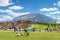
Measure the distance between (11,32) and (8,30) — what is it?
0.06m

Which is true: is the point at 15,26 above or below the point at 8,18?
below

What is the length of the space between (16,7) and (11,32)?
1.47 feet

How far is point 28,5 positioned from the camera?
2254 millimetres

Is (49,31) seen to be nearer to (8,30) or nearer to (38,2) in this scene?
(38,2)

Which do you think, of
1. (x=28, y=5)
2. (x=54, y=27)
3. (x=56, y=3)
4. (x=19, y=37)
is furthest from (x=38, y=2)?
(x=19, y=37)

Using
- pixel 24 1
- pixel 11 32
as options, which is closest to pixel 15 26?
pixel 11 32

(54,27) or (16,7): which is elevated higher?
(16,7)

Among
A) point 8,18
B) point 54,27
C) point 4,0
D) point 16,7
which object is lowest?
point 54,27

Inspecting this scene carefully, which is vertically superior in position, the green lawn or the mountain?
the mountain

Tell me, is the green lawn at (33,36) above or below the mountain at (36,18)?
below

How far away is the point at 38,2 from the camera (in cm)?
225

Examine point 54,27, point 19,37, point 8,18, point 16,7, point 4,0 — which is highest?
point 4,0

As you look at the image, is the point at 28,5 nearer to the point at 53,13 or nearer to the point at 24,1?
the point at 24,1

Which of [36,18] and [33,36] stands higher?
[36,18]
